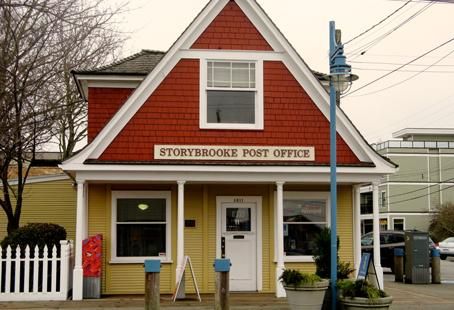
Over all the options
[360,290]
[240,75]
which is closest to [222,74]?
[240,75]

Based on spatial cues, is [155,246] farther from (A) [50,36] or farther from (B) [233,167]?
(A) [50,36]

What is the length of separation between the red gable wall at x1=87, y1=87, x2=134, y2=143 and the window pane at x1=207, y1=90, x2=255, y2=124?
2.49m

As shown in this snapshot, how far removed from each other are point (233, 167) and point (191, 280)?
3.14 m

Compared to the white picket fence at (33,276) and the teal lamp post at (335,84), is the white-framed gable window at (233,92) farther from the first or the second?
the white picket fence at (33,276)

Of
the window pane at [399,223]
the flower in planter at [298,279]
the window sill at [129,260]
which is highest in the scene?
the window pane at [399,223]

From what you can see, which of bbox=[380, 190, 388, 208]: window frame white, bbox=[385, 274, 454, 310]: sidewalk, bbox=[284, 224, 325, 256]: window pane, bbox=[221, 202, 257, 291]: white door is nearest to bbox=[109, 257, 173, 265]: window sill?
bbox=[221, 202, 257, 291]: white door

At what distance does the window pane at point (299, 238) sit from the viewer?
55.6 ft

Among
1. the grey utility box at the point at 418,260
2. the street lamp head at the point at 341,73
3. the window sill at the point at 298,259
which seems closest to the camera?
the street lamp head at the point at 341,73

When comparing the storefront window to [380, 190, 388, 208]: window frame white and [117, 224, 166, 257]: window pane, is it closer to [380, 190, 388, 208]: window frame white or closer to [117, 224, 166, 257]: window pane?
[117, 224, 166, 257]: window pane

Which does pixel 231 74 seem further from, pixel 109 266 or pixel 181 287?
pixel 109 266

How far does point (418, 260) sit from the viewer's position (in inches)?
819

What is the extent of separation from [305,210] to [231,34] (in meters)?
4.84

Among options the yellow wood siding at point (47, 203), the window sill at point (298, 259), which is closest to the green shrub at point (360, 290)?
the window sill at point (298, 259)

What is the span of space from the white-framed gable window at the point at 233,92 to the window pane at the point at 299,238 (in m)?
2.89
